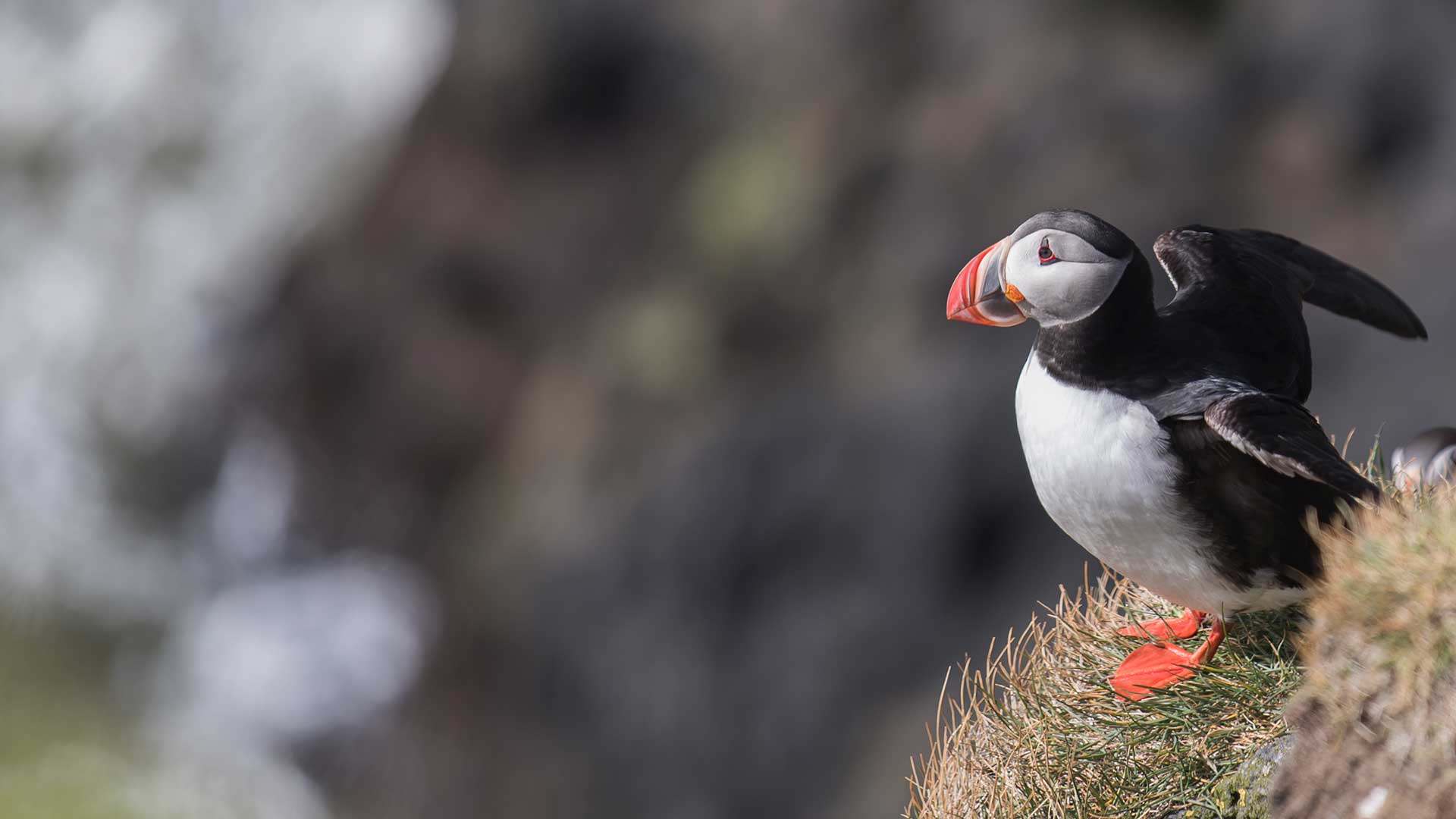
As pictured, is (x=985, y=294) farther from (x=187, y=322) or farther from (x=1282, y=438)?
(x=187, y=322)

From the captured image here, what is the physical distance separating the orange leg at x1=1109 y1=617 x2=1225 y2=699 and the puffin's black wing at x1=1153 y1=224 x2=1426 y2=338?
3.00 ft

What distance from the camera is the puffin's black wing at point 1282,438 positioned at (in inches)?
94.9

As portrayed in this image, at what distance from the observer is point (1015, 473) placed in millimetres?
9000

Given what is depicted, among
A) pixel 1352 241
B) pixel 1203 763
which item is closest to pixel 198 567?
pixel 1352 241

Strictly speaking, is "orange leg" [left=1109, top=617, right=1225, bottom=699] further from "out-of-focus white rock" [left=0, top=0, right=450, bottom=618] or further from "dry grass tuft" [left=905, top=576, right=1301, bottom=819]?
"out-of-focus white rock" [left=0, top=0, right=450, bottom=618]

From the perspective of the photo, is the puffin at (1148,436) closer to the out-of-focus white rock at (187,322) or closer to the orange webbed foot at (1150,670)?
the orange webbed foot at (1150,670)

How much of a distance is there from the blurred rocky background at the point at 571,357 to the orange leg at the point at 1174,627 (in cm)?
535

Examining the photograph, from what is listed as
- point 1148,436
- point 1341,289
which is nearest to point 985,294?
point 1148,436

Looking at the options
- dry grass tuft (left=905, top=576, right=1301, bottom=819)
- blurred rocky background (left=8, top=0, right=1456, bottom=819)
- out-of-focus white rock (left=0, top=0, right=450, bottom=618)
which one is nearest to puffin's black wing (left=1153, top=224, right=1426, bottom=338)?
dry grass tuft (left=905, top=576, right=1301, bottom=819)

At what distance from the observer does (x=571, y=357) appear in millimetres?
12586

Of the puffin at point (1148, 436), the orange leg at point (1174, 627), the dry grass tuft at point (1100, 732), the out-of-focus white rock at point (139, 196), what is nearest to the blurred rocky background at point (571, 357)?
the out-of-focus white rock at point (139, 196)

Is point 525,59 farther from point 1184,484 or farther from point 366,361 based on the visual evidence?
point 1184,484

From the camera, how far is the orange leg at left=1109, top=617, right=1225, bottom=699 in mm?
2908

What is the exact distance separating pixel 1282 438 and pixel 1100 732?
0.87 metres
